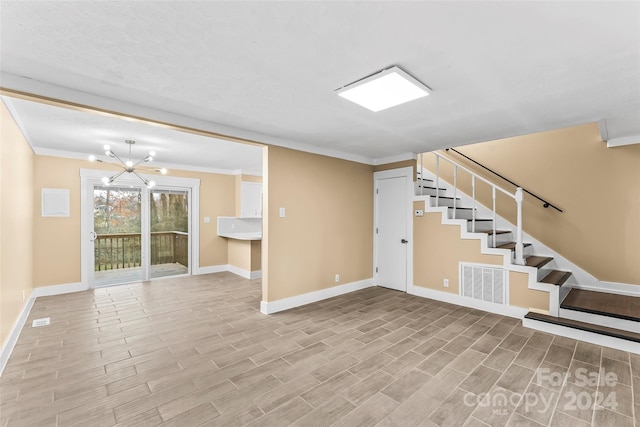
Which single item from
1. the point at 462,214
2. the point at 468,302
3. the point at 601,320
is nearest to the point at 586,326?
the point at 601,320

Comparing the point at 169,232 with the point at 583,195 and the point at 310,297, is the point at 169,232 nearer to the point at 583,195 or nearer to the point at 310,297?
the point at 310,297

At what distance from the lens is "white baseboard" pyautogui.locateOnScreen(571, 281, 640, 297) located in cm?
399

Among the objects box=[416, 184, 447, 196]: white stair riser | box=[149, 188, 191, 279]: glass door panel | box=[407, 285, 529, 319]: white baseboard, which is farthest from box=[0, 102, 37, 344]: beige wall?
box=[416, 184, 447, 196]: white stair riser

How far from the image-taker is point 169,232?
6.63 m

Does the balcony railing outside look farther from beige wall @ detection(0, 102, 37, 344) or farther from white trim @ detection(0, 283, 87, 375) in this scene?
beige wall @ detection(0, 102, 37, 344)

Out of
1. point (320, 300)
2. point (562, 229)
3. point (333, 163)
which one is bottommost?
point (320, 300)

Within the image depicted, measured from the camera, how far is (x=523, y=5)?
150cm

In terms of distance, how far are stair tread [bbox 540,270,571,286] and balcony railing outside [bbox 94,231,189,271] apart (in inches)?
272

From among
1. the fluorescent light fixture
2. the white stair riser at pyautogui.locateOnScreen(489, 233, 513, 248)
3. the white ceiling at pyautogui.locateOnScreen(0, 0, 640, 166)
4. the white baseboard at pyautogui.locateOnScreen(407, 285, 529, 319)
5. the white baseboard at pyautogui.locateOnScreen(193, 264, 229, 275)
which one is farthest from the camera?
the white baseboard at pyautogui.locateOnScreen(193, 264, 229, 275)

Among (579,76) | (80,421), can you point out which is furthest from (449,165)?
(80,421)

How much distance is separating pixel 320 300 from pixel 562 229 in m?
4.09

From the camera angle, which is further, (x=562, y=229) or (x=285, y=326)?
(x=562, y=229)

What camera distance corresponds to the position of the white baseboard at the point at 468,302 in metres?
3.87

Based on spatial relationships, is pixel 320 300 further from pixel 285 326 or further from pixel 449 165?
pixel 449 165
